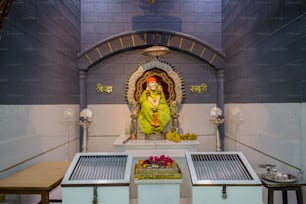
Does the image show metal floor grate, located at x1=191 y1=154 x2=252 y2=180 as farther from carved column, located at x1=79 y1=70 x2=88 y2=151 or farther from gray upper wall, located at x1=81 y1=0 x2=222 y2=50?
gray upper wall, located at x1=81 y1=0 x2=222 y2=50

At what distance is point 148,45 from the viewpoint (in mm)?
5977

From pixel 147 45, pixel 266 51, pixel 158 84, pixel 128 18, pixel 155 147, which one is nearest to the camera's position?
pixel 266 51

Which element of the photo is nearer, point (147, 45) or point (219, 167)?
point (219, 167)

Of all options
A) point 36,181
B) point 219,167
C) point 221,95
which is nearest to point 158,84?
point 221,95

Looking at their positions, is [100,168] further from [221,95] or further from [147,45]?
[221,95]

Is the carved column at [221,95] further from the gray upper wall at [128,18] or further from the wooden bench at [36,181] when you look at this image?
the wooden bench at [36,181]

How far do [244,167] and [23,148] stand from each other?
260cm

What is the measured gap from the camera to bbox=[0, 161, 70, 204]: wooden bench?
247 centimetres

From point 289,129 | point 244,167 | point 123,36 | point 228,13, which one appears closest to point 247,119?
point 289,129

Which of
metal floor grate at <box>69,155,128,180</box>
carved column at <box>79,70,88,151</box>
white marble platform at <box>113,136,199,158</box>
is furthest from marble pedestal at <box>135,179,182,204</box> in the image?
carved column at <box>79,70,88,151</box>

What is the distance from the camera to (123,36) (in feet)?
19.4

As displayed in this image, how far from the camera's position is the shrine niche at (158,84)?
5781mm

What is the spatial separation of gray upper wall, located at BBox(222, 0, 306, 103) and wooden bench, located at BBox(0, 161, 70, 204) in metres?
2.77

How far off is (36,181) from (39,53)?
1924 millimetres
